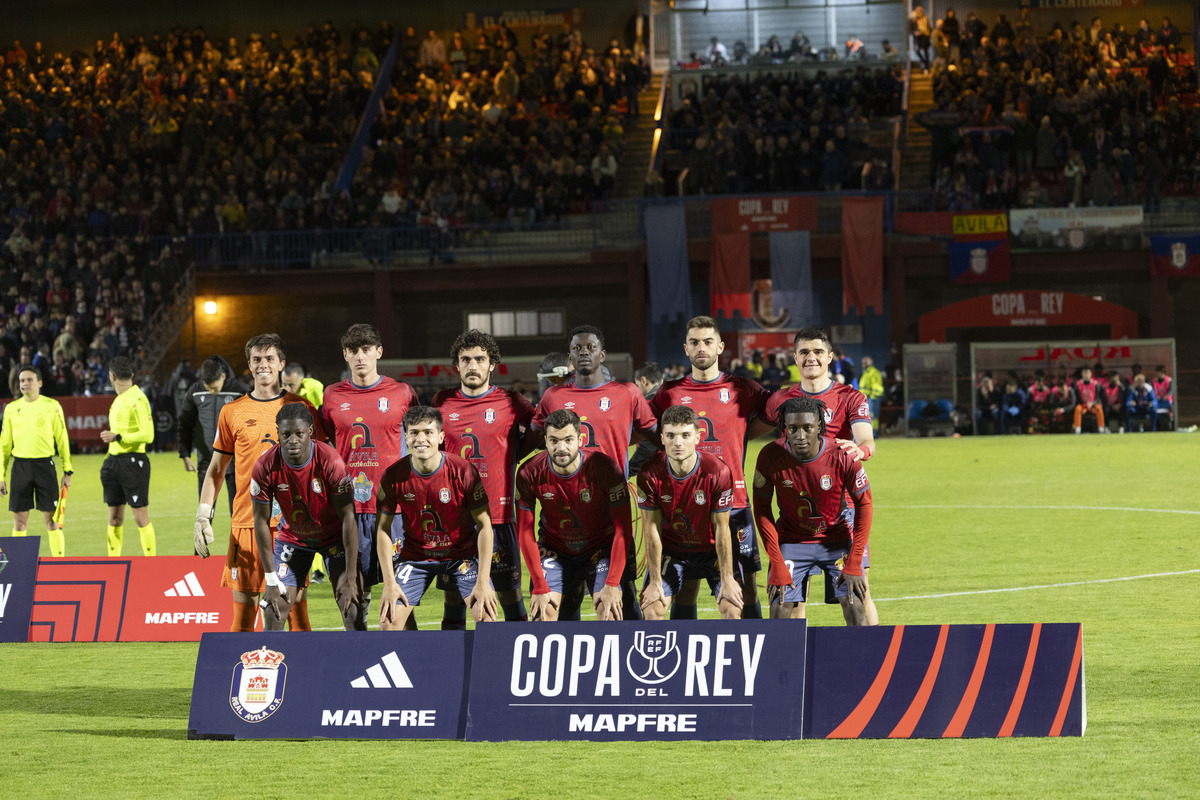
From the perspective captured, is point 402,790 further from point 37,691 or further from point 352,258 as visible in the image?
point 352,258

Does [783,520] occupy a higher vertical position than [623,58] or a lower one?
lower

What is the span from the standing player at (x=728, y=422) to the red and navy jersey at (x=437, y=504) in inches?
53.1

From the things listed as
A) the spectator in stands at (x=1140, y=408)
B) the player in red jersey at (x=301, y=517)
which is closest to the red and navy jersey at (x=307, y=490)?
the player in red jersey at (x=301, y=517)

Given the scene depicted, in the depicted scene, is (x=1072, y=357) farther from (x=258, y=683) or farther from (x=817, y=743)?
(x=258, y=683)

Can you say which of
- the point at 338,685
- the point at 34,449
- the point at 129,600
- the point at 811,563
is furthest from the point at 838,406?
the point at 34,449

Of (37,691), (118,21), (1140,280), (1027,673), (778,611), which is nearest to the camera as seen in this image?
(1027,673)

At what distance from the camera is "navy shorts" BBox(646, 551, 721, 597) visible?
804 centimetres

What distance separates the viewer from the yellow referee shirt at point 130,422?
12906 millimetres

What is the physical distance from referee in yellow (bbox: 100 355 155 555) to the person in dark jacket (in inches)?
24.8

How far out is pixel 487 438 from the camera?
8172 mm

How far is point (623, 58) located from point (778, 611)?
34.4 metres

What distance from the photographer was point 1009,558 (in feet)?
44.2

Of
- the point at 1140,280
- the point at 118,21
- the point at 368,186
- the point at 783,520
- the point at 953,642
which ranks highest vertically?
the point at 118,21

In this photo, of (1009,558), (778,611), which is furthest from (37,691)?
(1009,558)
